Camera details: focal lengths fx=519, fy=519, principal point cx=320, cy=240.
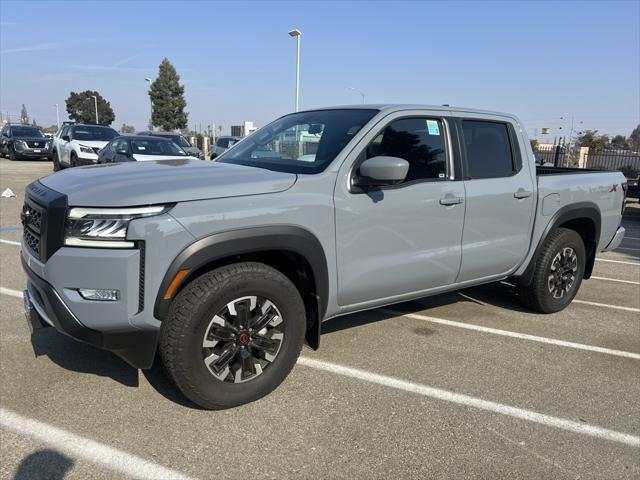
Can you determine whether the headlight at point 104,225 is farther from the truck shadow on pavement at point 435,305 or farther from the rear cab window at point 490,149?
the rear cab window at point 490,149

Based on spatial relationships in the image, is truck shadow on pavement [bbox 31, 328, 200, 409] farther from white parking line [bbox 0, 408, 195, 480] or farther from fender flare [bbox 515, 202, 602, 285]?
fender flare [bbox 515, 202, 602, 285]

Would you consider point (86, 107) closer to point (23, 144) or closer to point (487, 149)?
point (23, 144)

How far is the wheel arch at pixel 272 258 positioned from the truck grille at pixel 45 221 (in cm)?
61

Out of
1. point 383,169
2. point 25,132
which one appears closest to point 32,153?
point 25,132

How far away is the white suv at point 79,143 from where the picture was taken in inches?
634

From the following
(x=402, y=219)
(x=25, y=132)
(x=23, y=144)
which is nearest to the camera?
(x=402, y=219)

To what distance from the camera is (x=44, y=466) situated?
2.54 m

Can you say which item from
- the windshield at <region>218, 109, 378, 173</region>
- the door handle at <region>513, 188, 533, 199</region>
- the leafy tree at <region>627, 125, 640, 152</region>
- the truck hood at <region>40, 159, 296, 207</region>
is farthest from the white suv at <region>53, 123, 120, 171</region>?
the leafy tree at <region>627, 125, 640, 152</region>

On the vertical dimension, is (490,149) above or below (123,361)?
above

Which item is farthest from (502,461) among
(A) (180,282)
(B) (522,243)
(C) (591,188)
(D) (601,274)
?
(D) (601,274)

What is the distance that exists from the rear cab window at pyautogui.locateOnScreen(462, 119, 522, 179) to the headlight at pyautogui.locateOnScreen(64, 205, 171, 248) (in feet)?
8.42

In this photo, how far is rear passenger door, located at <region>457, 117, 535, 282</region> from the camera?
13.4 ft

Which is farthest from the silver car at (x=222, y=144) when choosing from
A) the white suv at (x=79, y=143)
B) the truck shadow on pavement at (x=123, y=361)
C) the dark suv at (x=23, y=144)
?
the truck shadow on pavement at (x=123, y=361)

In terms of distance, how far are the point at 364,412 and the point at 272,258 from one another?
1104 mm
